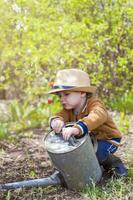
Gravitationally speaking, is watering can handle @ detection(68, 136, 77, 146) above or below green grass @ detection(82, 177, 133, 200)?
above

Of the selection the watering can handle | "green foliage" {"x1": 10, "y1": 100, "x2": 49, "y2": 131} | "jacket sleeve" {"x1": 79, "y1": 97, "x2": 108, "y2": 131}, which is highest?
"jacket sleeve" {"x1": 79, "y1": 97, "x2": 108, "y2": 131}

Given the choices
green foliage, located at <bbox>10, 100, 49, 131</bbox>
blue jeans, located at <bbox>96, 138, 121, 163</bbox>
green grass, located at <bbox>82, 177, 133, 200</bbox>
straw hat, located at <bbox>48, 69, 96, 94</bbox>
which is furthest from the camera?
green foliage, located at <bbox>10, 100, 49, 131</bbox>

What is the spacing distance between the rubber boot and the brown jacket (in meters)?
0.17

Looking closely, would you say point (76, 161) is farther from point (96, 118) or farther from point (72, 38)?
point (72, 38)

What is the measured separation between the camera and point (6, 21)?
20.2 ft

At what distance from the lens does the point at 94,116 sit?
330cm

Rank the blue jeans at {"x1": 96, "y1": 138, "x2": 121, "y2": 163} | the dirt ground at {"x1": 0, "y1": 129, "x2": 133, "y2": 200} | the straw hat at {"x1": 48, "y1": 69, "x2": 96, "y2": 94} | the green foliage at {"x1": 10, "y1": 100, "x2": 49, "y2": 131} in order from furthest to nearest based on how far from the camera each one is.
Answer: the green foliage at {"x1": 10, "y1": 100, "x2": 49, "y2": 131} → the blue jeans at {"x1": 96, "y1": 138, "x2": 121, "y2": 163} → the straw hat at {"x1": 48, "y1": 69, "x2": 96, "y2": 94} → the dirt ground at {"x1": 0, "y1": 129, "x2": 133, "y2": 200}

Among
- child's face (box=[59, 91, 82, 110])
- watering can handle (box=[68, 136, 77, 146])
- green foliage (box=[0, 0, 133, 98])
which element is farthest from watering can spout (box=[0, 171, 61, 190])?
green foliage (box=[0, 0, 133, 98])

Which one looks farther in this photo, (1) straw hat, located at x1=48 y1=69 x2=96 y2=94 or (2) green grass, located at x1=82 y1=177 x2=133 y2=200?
(1) straw hat, located at x1=48 y1=69 x2=96 y2=94

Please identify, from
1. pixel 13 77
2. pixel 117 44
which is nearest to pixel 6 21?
pixel 117 44

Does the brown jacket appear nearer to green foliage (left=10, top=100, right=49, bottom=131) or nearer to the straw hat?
the straw hat

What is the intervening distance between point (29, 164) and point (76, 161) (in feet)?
3.17

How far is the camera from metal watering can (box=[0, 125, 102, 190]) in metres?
3.14

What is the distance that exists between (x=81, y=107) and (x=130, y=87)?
3.65 m
